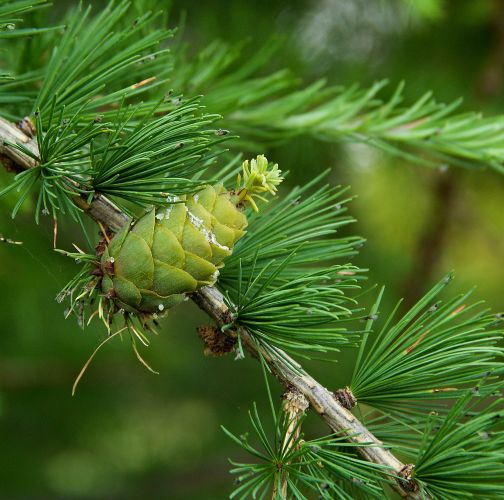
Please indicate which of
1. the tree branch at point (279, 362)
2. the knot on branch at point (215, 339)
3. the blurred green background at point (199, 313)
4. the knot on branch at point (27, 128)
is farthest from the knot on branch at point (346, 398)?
the blurred green background at point (199, 313)

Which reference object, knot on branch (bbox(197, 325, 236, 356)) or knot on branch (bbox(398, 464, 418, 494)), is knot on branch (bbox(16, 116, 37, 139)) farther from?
knot on branch (bbox(398, 464, 418, 494))

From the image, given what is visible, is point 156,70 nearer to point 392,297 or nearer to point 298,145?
point 298,145

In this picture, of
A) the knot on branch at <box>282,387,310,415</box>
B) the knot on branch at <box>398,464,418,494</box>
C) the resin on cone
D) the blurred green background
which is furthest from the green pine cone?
the blurred green background

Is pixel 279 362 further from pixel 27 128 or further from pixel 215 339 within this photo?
pixel 27 128

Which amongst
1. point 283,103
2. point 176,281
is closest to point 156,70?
point 283,103

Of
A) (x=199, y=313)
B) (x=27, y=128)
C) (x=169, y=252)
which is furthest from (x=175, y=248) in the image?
(x=199, y=313)

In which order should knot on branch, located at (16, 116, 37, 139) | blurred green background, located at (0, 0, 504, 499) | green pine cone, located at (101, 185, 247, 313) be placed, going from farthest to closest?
blurred green background, located at (0, 0, 504, 499)
knot on branch, located at (16, 116, 37, 139)
green pine cone, located at (101, 185, 247, 313)
